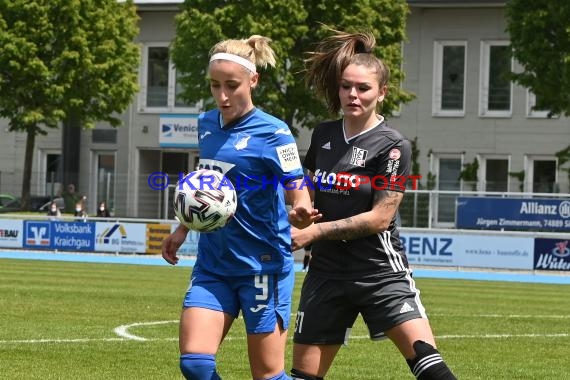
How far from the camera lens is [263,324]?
22.6 ft

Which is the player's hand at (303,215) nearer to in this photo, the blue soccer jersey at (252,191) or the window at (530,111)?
the blue soccer jersey at (252,191)

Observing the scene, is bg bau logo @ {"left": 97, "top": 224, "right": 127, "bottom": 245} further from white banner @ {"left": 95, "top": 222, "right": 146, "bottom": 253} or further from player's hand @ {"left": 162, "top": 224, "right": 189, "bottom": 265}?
player's hand @ {"left": 162, "top": 224, "right": 189, "bottom": 265}

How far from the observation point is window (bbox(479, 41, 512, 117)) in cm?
4862

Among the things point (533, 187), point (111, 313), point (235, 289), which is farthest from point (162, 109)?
point (235, 289)

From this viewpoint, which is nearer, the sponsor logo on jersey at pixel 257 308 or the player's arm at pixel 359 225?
the player's arm at pixel 359 225

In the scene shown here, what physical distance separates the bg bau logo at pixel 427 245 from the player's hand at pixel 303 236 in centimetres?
2316

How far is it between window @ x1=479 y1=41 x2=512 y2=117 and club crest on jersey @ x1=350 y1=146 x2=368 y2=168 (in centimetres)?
4257

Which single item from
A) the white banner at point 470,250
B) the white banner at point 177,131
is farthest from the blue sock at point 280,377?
the white banner at point 177,131

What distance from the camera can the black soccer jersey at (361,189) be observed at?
22.4ft

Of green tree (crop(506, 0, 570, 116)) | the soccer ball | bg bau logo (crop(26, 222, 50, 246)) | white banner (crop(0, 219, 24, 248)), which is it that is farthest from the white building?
the soccer ball

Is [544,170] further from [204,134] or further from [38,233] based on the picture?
[204,134]

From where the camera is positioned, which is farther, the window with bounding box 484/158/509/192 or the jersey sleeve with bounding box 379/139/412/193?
the window with bounding box 484/158/509/192

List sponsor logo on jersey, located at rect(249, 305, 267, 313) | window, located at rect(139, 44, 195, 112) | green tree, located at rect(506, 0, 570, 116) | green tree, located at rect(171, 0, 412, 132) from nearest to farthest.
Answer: sponsor logo on jersey, located at rect(249, 305, 267, 313), green tree, located at rect(506, 0, 570, 116), green tree, located at rect(171, 0, 412, 132), window, located at rect(139, 44, 195, 112)

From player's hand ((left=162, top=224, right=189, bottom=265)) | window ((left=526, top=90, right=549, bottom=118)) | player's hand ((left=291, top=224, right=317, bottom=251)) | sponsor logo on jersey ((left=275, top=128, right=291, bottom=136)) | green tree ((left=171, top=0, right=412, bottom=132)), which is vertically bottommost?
player's hand ((left=162, top=224, right=189, bottom=265))
